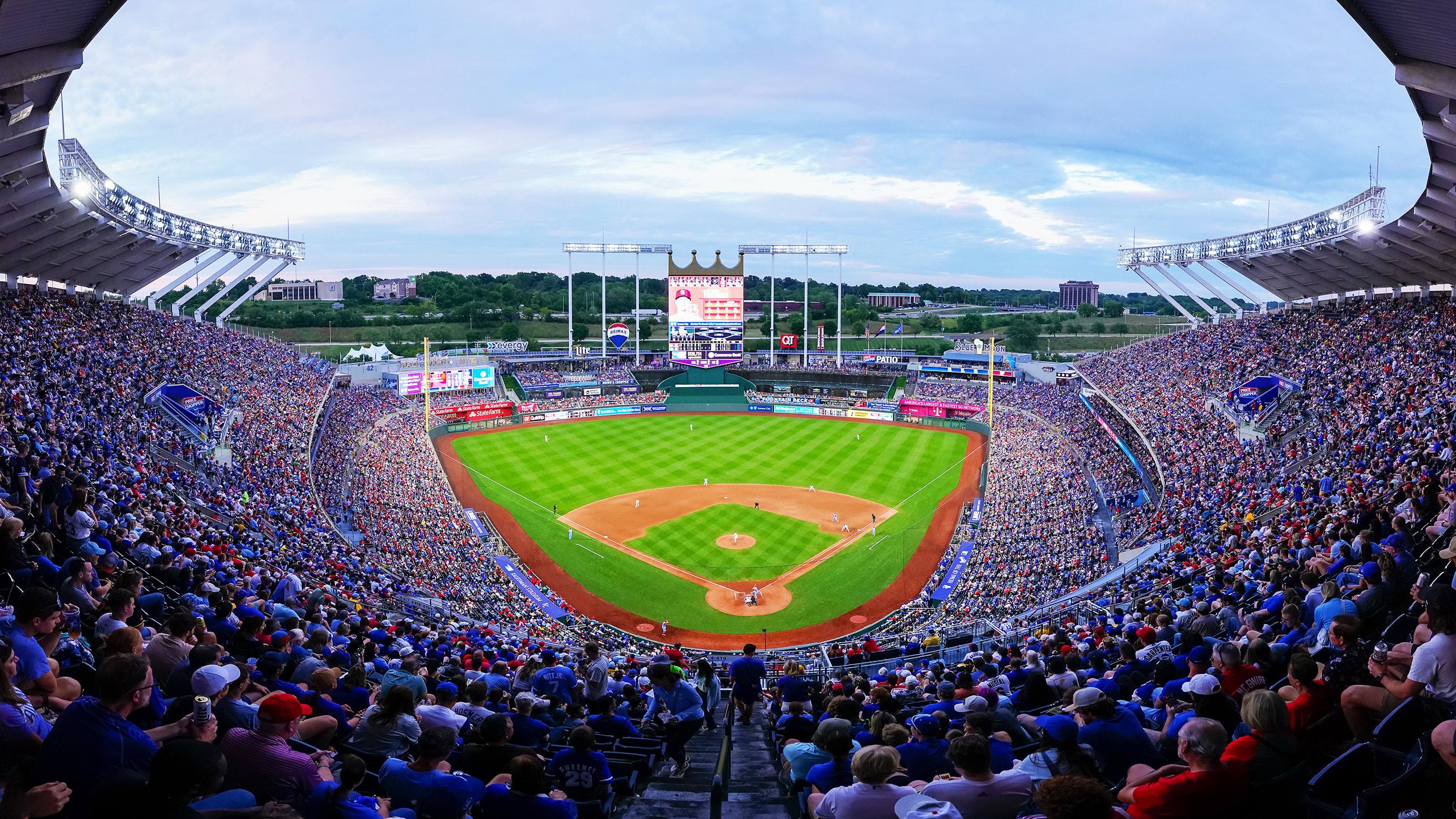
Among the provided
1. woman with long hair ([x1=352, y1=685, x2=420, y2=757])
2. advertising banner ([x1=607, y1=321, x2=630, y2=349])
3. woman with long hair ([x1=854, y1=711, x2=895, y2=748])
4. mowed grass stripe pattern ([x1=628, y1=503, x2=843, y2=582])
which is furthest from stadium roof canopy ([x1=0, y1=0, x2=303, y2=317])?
advertising banner ([x1=607, y1=321, x2=630, y2=349])

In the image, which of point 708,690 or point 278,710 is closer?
point 278,710

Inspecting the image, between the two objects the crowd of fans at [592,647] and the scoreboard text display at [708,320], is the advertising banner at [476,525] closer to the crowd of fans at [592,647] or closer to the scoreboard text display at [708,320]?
the crowd of fans at [592,647]

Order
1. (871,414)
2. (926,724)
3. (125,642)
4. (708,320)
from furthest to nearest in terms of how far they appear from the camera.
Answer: (708,320) < (871,414) < (926,724) < (125,642)

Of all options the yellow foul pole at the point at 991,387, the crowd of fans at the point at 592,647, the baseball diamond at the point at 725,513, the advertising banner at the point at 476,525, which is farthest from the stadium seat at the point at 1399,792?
the yellow foul pole at the point at 991,387

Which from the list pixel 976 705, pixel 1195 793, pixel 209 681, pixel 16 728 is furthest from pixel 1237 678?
pixel 16 728

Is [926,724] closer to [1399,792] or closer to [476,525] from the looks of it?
[1399,792]

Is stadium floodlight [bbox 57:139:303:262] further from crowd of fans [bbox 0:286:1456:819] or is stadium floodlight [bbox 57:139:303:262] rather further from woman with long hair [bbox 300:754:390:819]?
woman with long hair [bbox 300:754:390:819]

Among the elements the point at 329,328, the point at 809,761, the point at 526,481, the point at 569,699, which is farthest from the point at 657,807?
the point at 329,328
